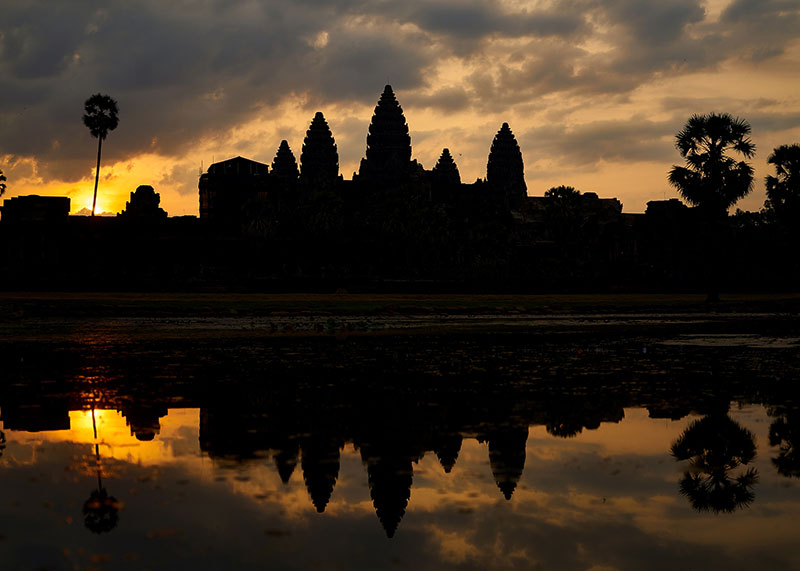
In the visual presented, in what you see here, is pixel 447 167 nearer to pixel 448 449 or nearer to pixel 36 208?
pixel 36 208

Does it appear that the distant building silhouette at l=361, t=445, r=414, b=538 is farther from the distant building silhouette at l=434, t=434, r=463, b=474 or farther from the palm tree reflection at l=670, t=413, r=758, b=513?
the palm tree reflection at l=670, t=413, r=758, b=513

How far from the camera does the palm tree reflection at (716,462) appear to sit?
8961mm

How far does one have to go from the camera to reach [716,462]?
10656mm

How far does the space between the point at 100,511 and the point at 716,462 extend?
241 inches

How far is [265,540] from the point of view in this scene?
7.53m

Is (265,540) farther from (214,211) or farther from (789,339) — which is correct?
(214,211)

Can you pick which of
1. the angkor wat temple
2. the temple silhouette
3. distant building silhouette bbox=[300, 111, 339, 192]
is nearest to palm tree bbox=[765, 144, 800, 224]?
the angkor wat temple

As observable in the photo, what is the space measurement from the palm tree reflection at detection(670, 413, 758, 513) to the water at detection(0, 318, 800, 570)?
38mm

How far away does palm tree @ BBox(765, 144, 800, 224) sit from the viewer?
76.5 meters

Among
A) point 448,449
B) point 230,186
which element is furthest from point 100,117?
point 448,449

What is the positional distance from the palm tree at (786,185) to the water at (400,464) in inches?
2373

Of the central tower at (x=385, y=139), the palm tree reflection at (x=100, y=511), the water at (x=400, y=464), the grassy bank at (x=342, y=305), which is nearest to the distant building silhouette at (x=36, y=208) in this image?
the grassy bank at (x=342, y=305)

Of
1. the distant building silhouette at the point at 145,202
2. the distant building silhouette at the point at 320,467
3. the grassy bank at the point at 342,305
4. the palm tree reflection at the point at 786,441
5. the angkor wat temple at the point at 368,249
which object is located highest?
the distant building silhouette at the point at 145,202

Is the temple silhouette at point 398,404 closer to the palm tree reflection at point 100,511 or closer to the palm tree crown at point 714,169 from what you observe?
the palm tree reflection at point 100,511
